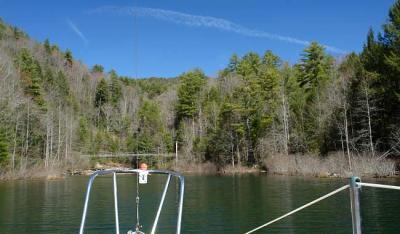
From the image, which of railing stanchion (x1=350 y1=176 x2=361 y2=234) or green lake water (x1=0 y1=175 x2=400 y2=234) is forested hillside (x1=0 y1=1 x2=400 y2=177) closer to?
green lake water (x1=0 y1=175 x2=400 y2=234)

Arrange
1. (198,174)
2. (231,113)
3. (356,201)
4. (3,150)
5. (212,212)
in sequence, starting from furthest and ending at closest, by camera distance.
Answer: (231,113) < (198,174) < (3,150) < (212,212) < (356,201)

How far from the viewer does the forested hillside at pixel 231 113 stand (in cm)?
5021

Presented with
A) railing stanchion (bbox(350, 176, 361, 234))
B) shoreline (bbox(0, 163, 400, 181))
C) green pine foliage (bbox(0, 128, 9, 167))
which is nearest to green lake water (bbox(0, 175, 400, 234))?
railing stanchion (bbox(350, 176, 361, 234))

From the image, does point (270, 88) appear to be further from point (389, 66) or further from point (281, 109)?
point (389, 66)

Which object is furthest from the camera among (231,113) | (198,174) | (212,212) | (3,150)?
(231,113)

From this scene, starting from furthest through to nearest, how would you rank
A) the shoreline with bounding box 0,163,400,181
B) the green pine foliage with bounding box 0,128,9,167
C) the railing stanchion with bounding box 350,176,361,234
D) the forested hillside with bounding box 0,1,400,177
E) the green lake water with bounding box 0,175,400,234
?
1. the green pine foliage with bounding box 0,128,9,167
2. the forested hillside with bounding box 0,1,400,177
3. the shoreline with bounding box 0,163,400,181
4. the green lake water with bounding box 0,175,400,234
5. the railing stanchion with bounding box 350,176,361,234

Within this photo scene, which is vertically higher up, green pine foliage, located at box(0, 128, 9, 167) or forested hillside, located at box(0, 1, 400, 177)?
forested hillside, located at box(0, 1, 400, 177)

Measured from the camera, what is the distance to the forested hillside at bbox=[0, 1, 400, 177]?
50.2m

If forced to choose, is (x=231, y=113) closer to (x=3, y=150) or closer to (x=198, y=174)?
(x=198, y=174)

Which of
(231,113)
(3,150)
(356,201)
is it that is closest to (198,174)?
(231,113)

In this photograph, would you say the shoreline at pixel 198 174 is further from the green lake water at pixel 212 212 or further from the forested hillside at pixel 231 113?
the green lake water at pixel 212 212

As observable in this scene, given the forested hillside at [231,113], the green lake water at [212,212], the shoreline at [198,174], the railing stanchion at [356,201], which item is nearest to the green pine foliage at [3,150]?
the forested hillside at [231,113]

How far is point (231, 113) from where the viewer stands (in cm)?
7425

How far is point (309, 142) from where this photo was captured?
5984 cm
